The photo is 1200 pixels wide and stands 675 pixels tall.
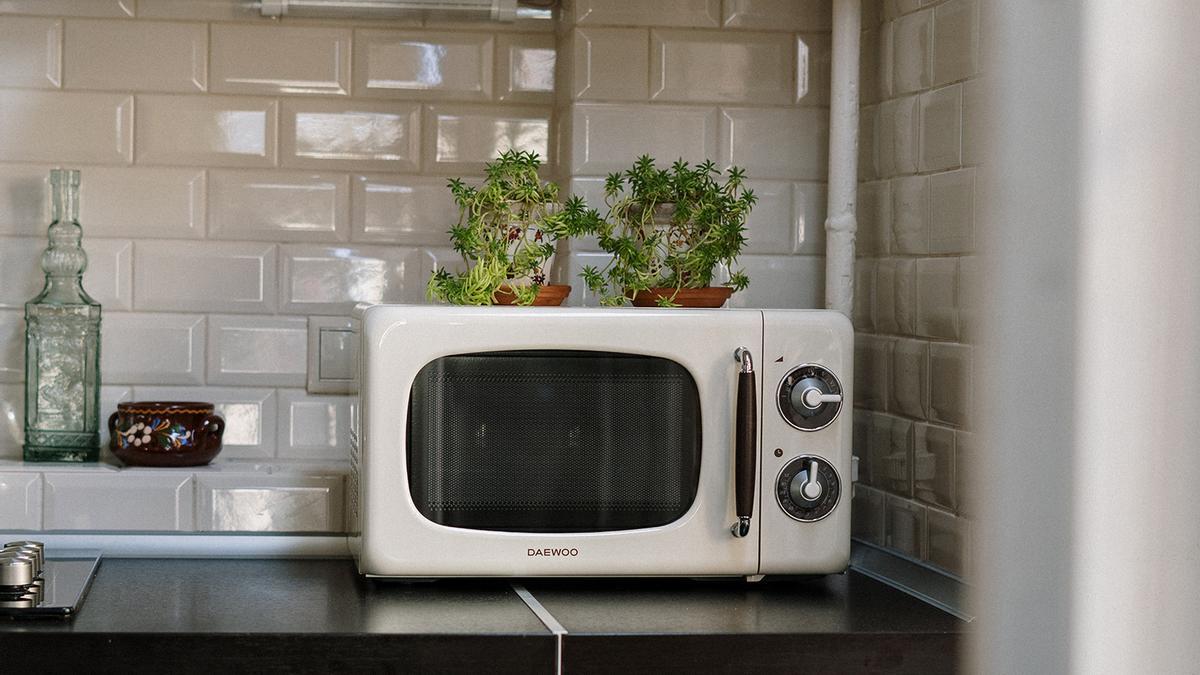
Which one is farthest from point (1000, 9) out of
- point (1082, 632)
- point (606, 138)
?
point (606, 138)

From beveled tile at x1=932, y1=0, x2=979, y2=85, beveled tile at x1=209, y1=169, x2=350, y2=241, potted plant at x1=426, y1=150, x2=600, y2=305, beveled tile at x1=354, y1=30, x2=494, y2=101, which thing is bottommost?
potted plant at x1=426, y1=150, x2=600, y2=305

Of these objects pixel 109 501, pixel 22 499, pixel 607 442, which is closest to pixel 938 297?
pixel 607 442

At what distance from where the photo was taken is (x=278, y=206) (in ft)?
5.32

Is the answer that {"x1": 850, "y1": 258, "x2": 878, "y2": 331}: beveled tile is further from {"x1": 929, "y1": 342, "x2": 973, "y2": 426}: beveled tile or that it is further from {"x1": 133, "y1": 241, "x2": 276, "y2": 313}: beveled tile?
{"x1": 133, "y1": 241, "x2": 276, "y2": 313}: beveled tile

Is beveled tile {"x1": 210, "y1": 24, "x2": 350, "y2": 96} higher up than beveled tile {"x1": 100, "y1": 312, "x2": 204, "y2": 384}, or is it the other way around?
beveled tile {"x1": 210, "y1": 24, "x2": 350, "y2": 96}

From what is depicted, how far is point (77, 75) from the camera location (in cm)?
158

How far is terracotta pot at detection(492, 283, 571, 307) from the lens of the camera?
1.19m

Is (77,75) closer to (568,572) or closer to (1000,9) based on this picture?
(568,572)

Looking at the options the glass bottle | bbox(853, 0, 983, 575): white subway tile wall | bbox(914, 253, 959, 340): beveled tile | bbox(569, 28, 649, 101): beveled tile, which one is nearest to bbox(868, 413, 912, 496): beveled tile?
bbox(853, 0, 983, 575): white subway tile wall

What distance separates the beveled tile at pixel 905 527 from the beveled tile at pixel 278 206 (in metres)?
0.79

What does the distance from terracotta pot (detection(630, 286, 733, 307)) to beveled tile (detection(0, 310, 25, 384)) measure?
0.86 metres

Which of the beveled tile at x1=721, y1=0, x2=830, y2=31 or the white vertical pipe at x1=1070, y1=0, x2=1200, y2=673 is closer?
the white vertical pipe at x1=1070, y1=0, x2=1200, y2=673

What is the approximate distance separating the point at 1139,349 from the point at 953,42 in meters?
1.17

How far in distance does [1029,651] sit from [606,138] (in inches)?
55.2
